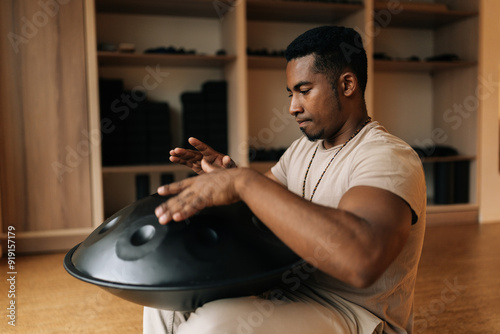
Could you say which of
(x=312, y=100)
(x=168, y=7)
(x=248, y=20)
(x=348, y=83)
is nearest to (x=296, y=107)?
(x=312, y=100)

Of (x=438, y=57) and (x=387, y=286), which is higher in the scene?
(x=438, y=57)

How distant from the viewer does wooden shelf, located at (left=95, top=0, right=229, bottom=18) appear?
119 inches

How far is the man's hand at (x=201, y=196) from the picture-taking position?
875 millimetres

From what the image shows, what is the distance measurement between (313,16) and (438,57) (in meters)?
1.16

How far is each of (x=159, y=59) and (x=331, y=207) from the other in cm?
257

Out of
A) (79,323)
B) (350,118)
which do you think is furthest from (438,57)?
(79,323)

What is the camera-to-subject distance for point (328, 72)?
1150 mm

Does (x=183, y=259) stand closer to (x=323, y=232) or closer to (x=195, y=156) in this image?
(x=323, y=232)

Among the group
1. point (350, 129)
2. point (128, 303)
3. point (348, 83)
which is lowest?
point (128, 303)

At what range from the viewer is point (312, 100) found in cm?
116

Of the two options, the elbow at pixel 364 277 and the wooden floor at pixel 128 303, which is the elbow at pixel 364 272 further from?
the wooden floor at pixel 128 303

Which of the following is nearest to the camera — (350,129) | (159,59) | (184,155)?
(350,129)

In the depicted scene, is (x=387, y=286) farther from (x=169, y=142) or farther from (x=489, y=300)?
(x=169, y=142)

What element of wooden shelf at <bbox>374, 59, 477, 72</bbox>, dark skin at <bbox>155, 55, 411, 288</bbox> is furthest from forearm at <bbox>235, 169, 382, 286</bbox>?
wooden shelf at <bbox>374, 59, 477, 72</bbox>
